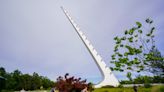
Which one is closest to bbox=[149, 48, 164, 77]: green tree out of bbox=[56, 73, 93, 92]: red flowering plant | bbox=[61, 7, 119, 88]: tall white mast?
bbox=[56, 73, 93, 92]: red flowering plant

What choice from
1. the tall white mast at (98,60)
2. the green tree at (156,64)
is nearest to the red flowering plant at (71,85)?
the green tree at (156,64)

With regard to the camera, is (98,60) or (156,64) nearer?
(156,64)

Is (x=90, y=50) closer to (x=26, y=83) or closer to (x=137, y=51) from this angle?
(x=26, y=83)

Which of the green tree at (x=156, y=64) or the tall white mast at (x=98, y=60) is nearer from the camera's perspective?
the green tree at (x=156, y=64)

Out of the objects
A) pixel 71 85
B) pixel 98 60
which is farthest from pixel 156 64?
pixel 98 60

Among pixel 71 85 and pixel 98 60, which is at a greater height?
pixel 98 60

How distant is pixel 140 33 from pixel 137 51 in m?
0.85

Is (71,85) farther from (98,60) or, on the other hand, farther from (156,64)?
(98,60)

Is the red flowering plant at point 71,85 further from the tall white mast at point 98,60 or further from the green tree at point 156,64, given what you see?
the tall white mast at point 98,60

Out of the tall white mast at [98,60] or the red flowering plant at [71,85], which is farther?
the tall white mast at [98,60]

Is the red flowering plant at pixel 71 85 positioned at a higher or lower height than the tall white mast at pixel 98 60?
lower

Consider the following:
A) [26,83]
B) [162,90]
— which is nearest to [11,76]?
[26,83]

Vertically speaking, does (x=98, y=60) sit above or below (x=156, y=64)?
above

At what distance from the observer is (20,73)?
90.1 metres
